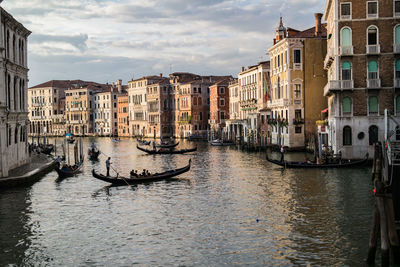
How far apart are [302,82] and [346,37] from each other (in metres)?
11.4

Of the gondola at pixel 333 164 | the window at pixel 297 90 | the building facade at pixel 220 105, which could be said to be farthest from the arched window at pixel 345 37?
the building facade at pixel 220 105

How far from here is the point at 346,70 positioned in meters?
28.9

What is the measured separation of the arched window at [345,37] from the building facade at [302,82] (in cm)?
1037

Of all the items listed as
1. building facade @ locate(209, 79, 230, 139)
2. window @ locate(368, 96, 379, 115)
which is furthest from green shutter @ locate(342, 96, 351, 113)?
building facade @ locate(209, 79, 230, 139)

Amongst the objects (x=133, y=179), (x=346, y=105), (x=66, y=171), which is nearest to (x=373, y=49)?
(x=346, y=105)

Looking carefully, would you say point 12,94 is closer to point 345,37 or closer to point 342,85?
point 342,85

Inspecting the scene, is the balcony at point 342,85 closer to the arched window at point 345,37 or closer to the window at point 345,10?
the arched window at point 345,37

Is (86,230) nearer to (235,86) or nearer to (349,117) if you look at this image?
(349,117)

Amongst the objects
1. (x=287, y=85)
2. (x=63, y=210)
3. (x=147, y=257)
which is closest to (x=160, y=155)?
(x=287, y=85)

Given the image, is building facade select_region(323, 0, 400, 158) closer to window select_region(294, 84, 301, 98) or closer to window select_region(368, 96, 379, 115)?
window select_region(368, 96, 379, 115)

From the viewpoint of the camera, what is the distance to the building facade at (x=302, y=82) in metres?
39.5

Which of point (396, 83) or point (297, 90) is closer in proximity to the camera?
point (396, 83)

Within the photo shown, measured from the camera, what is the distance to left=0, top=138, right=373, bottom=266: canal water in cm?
1231

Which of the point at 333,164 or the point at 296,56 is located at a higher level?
the point at 296,56
